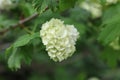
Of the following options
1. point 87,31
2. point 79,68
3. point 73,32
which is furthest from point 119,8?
point 79,68

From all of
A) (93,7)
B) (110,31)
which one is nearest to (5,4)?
(93,7)

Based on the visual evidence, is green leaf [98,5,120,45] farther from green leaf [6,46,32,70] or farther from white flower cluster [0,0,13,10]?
white flower cluster [0,0,13,10]

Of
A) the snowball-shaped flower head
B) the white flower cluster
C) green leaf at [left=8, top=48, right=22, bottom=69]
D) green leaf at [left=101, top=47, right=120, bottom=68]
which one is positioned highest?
the white flower cluster

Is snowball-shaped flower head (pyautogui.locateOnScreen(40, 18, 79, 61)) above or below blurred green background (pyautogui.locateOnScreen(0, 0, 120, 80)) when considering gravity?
below

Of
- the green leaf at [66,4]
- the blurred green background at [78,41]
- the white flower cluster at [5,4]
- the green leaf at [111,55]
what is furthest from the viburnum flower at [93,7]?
the green leaf at [66,4]

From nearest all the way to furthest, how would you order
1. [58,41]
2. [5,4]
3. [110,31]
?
[58,41], [110,31], [5,4]

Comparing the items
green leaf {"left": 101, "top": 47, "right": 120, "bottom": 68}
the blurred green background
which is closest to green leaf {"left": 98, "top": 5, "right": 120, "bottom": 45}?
the blurred green background

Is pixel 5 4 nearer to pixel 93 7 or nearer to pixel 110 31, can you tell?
pixel 93 7

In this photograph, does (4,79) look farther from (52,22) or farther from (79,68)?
(52,22)
